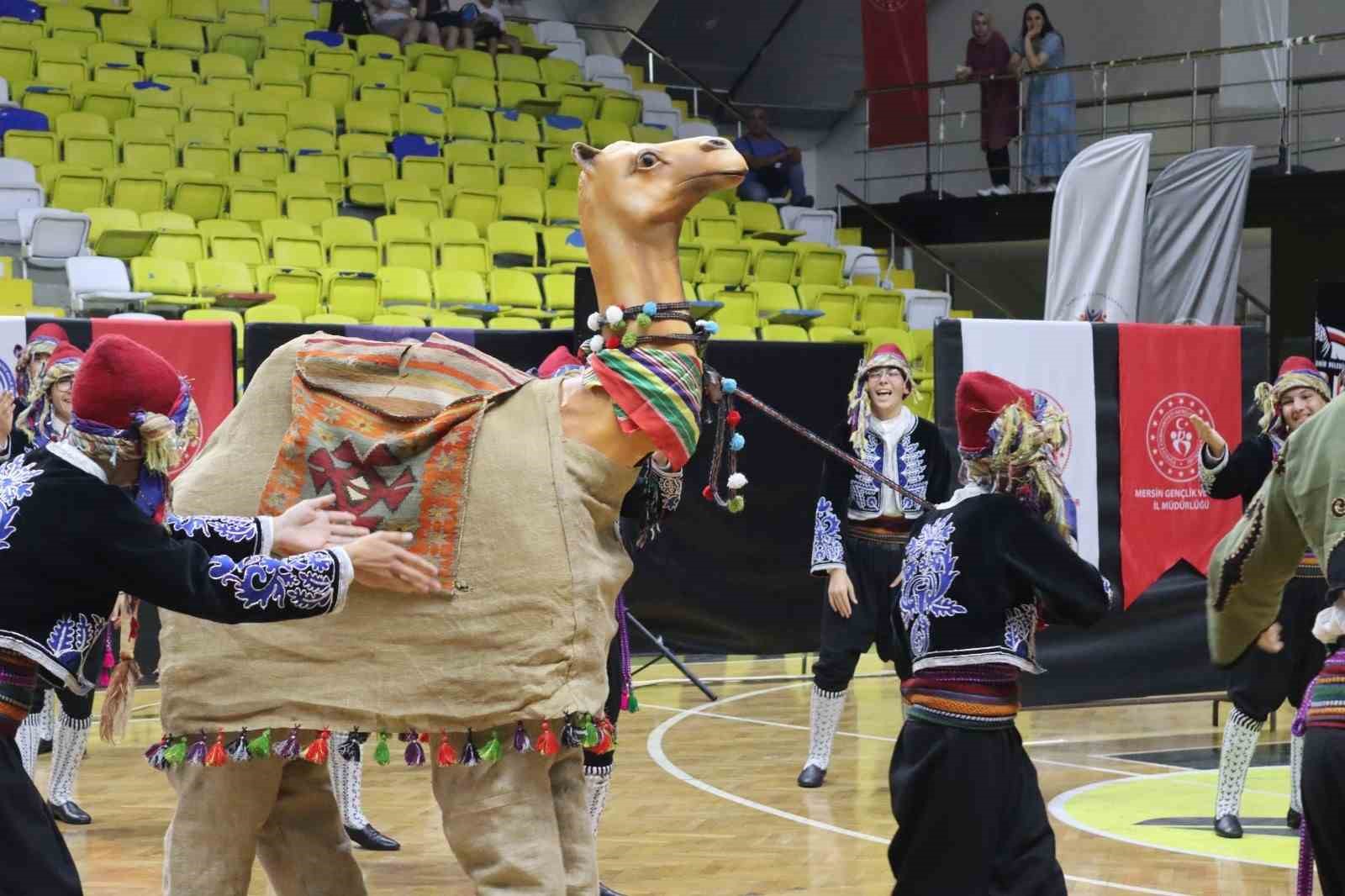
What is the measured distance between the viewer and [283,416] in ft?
11.3

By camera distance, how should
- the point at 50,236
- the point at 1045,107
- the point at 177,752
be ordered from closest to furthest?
the point at 177,752 → the point at 50,236 → the point at 1045,107

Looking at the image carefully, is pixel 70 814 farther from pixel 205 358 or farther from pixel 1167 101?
pixel 1167 101

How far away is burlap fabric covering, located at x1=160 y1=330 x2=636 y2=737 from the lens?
3.26m

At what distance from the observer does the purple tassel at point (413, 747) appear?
3307 mm

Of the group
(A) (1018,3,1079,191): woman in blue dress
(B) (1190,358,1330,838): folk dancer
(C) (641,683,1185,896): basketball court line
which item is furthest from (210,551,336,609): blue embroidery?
(A) (1018,3,1079,191): woman in blue dress

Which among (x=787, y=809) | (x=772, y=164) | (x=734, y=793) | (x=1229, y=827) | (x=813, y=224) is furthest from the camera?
(x=772, y=164)

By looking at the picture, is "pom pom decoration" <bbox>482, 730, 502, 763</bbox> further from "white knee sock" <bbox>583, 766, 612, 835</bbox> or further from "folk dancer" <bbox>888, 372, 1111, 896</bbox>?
"white knee sock" <bbox>583, 766, 612, 835</bbox>

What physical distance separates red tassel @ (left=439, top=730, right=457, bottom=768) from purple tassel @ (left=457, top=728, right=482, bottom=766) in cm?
1

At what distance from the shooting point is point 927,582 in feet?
13.0

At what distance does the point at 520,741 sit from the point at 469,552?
360 millimetres

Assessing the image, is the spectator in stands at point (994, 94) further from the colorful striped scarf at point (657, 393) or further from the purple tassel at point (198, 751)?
the purple tassel at point (198, 751)

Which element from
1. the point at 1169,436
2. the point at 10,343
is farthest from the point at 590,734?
the point at 1169,436

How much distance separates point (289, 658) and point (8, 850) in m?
0.59

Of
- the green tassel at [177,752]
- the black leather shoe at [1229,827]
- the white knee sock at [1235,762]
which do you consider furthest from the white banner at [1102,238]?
the green tassel at [177,752]
